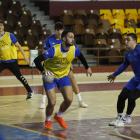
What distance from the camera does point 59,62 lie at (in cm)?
508

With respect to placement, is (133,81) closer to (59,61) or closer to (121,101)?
(121,101)

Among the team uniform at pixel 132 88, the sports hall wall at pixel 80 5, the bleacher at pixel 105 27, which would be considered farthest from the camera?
the sports hall wall at pixel 80 5

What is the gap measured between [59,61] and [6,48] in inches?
121

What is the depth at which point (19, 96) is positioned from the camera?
878 centimetres

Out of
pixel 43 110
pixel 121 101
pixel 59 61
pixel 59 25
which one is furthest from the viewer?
pixel 43 110

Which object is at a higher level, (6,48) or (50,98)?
(6,48)

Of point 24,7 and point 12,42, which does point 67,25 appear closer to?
point 24,7

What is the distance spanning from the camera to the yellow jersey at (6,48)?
7.74 m

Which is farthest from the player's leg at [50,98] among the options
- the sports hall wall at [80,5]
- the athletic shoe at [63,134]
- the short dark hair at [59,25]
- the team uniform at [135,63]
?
the sports hall wall at [80,5]

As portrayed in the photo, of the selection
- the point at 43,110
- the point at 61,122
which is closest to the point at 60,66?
the point at 61,122

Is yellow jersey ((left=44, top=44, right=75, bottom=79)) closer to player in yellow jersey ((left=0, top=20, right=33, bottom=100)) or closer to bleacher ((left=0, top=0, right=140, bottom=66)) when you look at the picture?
player in yellow jersey ((left=0, top=20, right=33, bottom=100))

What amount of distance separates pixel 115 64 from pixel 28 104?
8928 mm

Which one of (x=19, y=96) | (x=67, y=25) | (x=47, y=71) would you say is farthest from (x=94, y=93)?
(x=67, y=25)

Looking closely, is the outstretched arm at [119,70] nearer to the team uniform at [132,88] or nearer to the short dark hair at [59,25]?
the team uniform at [132,88]
